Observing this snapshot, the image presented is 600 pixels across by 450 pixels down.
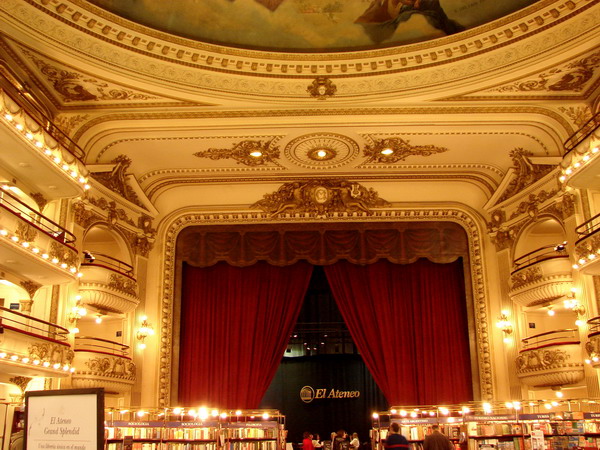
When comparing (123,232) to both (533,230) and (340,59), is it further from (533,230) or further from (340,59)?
(533,230)

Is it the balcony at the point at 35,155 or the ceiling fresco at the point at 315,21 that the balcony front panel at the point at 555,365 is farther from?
the balcony at the point at 35,155

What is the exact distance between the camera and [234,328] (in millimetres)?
15406

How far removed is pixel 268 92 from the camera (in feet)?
39.0

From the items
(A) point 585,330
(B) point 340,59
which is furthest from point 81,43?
(A) point 585,330

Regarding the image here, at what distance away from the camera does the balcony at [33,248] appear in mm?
8891

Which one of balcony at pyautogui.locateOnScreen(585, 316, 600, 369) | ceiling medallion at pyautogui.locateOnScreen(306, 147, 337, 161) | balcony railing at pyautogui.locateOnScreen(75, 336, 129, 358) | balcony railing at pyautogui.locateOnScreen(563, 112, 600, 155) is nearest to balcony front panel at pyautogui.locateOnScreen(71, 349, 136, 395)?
balcony railing at pyautogui.locateOnScreen(75, 336, 129, 358)

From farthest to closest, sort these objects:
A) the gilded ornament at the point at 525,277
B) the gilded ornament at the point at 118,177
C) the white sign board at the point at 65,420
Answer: the gilded ornament at the point at 118,177 → the gilded ornament at the point at 525,277 → the white sign board at the point at 65,420

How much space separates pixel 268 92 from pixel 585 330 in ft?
25.2

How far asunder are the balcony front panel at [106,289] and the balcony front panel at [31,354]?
175cm

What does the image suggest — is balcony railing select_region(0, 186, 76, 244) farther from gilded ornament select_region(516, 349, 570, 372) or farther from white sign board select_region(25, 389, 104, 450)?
gilded ornament select_region(516, 349, 570, 372)

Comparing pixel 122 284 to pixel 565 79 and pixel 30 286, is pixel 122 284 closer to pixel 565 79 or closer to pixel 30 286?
pixel 30 286

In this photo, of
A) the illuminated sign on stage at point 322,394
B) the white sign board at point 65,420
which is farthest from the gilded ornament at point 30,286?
the illuminated sign on stage at point 322,394

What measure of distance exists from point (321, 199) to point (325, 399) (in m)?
8.07

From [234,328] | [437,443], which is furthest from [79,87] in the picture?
[437,443]
